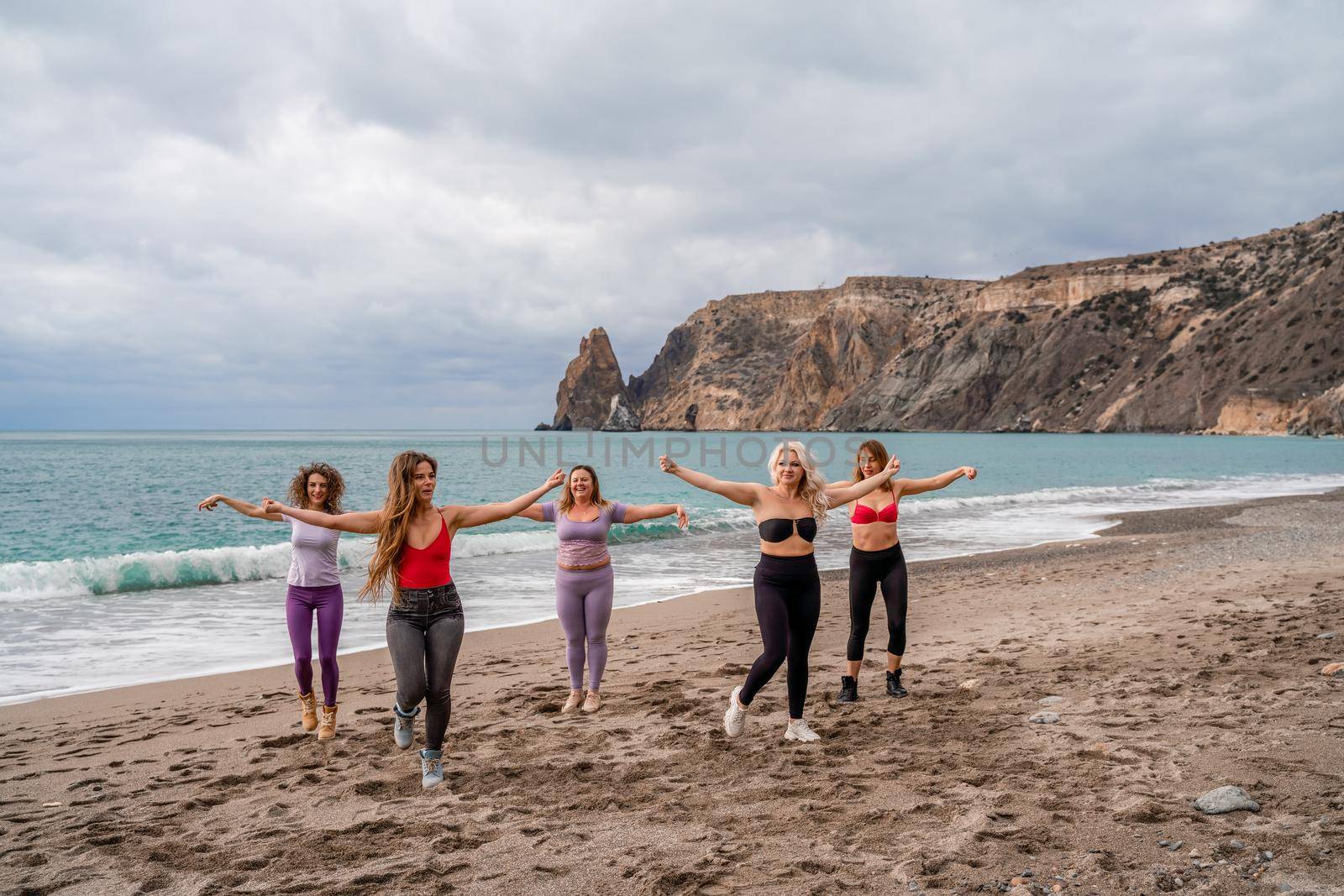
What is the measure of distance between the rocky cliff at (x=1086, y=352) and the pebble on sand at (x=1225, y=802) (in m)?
92.2

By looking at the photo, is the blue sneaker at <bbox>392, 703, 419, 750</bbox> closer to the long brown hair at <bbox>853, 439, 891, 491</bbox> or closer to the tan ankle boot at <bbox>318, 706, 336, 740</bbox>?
the tan ankle boot at <bbox>318, 706, 336, 740</bbox>

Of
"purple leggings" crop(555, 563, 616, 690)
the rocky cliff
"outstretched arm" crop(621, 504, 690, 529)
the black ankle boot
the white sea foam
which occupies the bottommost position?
the white sea foam

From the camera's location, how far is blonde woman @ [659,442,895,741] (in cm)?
502

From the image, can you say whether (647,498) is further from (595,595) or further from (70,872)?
(70,872)

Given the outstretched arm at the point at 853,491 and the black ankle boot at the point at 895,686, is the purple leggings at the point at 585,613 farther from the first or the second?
the black ankle boot at the point at 895,686

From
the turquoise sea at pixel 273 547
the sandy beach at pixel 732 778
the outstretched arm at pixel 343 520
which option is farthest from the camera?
the turquoise sea at pixel 273 547

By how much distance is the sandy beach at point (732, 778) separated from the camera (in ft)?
11.5

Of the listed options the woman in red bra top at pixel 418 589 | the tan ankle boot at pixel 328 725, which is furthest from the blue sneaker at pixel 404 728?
the tan ankle boot at pixel 328 725

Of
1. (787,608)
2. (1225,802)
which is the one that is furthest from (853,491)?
(1225,802)

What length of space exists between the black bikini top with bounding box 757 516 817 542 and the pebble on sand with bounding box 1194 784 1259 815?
222 cm

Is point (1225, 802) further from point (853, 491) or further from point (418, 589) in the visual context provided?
point (418, 589)

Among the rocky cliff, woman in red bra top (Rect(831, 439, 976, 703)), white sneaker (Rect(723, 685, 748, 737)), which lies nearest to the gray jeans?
white sneaker (Rect(723, 685, 748, 737))

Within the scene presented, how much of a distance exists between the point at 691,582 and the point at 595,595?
7619 millimetres

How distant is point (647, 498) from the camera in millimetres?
37656
